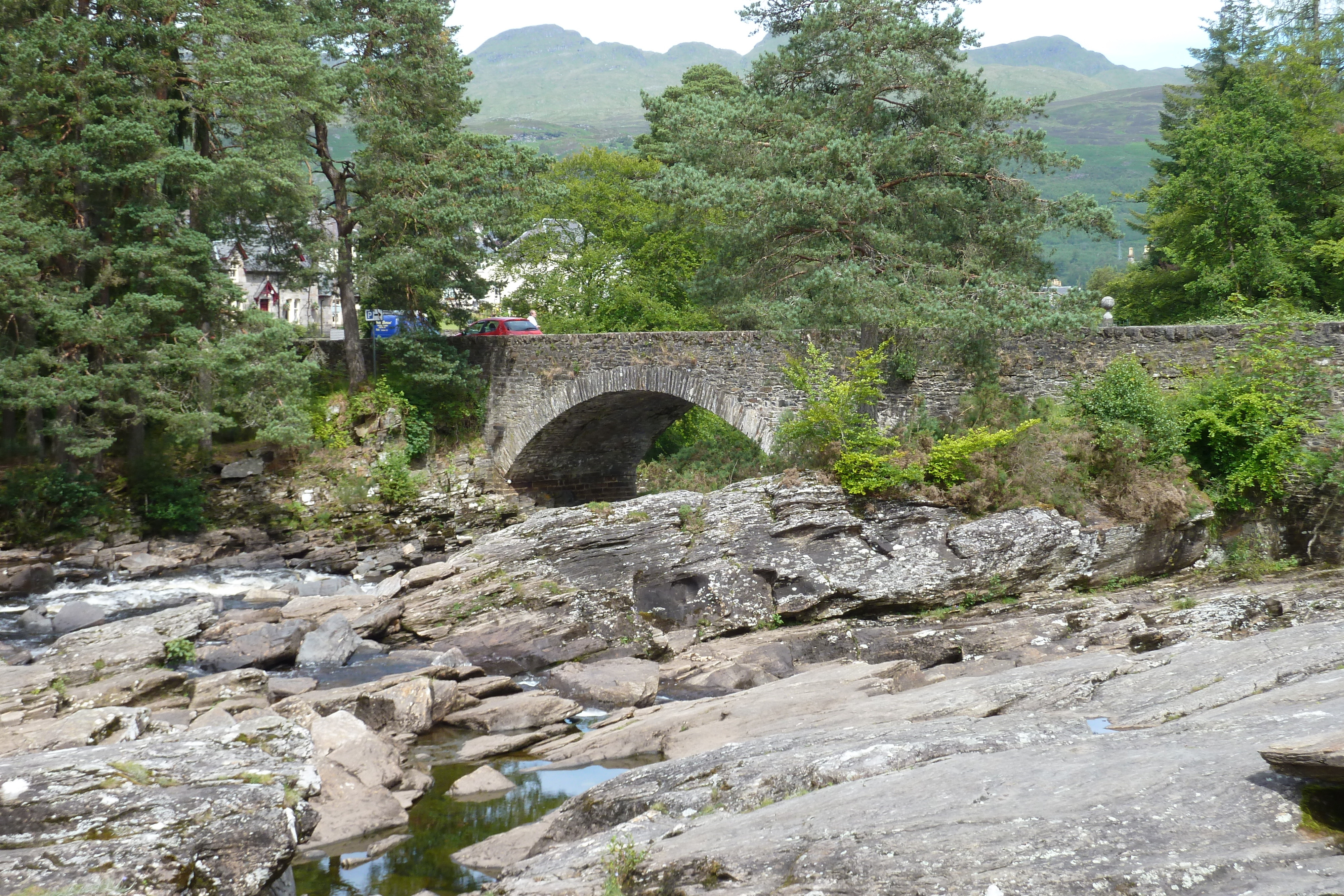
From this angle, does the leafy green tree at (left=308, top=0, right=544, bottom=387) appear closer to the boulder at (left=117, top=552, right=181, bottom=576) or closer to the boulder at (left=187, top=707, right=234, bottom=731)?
the boulder at (left=117, top=552, right=181, bottom=576)

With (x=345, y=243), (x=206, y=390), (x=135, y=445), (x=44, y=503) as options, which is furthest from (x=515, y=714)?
(x=345, y=243)

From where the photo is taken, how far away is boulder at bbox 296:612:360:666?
15.8 metres

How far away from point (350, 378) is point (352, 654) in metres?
12.6

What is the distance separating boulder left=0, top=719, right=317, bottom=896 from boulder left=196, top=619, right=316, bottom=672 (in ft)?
28.6

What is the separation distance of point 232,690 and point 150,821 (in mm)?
8009

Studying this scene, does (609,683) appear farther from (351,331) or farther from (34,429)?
(34,429)

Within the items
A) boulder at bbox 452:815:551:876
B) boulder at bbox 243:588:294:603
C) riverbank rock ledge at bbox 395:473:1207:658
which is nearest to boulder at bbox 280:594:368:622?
boulder at bbox 243:588:294:603

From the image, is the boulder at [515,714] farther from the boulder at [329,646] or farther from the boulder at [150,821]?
the boulder at [150,821]

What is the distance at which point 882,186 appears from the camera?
1970cm

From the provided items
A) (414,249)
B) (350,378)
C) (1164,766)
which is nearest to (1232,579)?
(1164,766)

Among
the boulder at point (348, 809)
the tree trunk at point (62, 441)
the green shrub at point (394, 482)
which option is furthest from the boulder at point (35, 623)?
the boulder at point (348, 809)

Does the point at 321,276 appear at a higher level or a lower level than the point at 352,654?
higher

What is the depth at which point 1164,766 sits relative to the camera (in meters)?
6.31

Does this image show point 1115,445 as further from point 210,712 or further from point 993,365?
point 210,712
